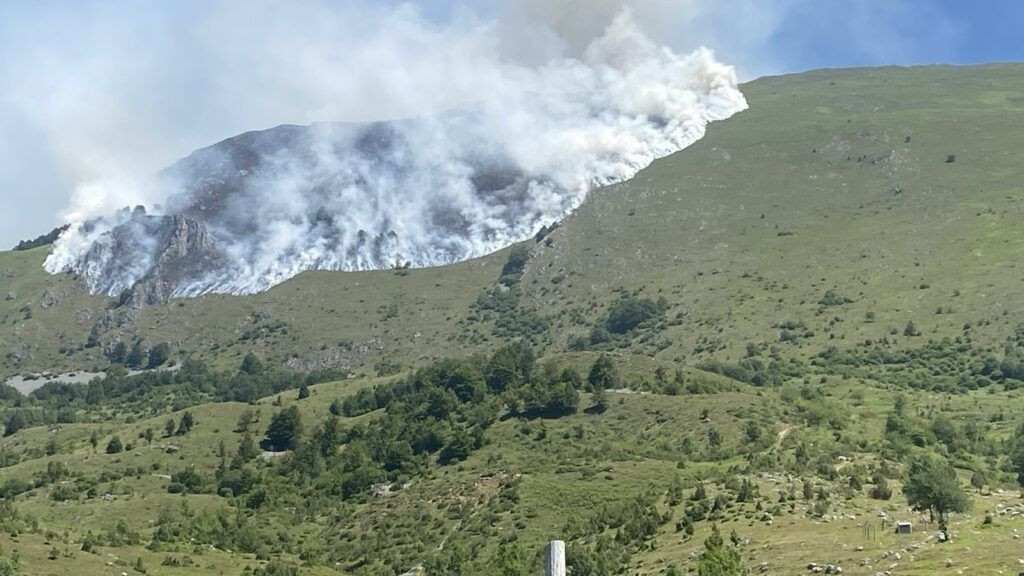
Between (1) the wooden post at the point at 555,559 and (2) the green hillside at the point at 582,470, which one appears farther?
(2) the green hillside at the point at 582,470

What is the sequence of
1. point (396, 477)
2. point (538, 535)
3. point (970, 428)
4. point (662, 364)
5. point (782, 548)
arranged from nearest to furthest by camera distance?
point (782, 548)
point (538, 535)
point (970, 428)
point (396, 477)
point (662, 364)

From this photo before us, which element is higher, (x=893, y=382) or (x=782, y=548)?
(x=893, y=382)

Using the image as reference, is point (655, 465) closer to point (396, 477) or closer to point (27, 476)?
point (396, 477)

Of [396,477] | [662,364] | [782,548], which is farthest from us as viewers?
[662,364]

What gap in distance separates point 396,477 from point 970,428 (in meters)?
63.4

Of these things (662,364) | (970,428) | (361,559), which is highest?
(662,364)

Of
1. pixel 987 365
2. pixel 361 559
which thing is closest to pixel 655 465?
pixel 361 559

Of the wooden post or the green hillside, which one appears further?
the green hillside

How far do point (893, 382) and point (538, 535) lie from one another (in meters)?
76.9

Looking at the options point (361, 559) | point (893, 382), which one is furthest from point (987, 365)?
point (361, 559)

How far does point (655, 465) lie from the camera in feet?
432

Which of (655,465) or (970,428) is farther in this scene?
(970,428)

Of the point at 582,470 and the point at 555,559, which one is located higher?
the point at 582,470

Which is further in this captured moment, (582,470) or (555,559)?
(582,470)
